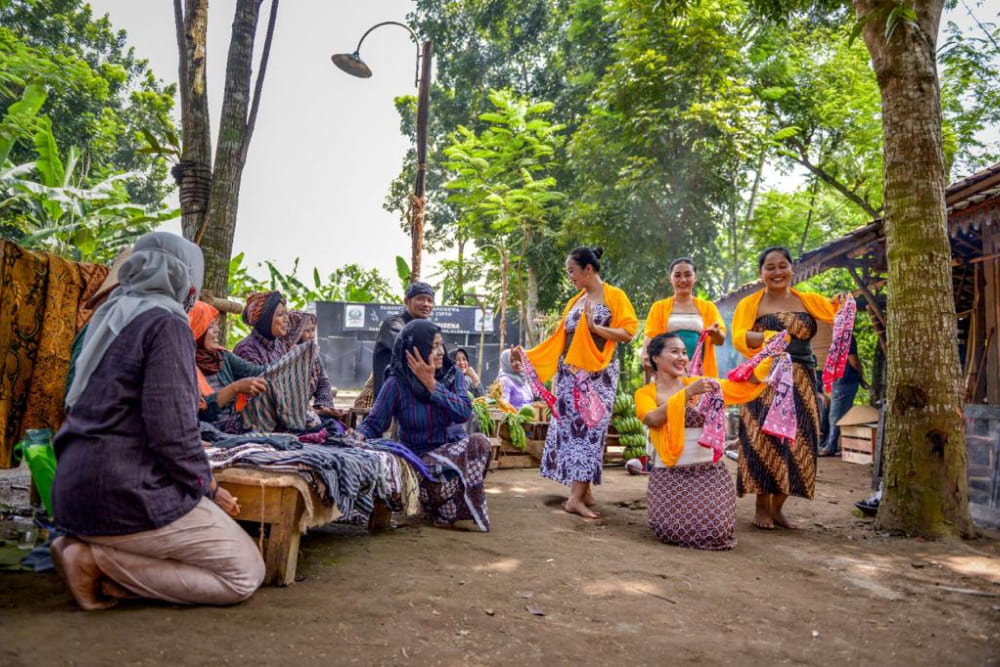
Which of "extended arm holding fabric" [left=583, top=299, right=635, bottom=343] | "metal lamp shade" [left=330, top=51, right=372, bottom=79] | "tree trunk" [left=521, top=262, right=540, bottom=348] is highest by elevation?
"metal lamp shade" [left=330, top=51, right=372, bottom=79]

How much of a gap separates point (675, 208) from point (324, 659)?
1251 cm

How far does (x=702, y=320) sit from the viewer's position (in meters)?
5.24

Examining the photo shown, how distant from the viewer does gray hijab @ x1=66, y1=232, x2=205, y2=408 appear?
246cm

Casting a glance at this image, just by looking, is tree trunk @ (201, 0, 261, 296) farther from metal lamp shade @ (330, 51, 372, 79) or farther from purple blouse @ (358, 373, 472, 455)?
metal lamp shade @ (330, 51, 372, 79)

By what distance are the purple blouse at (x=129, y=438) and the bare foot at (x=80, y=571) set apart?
0.06 meters

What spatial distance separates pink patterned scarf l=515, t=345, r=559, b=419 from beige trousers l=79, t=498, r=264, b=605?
114 inches

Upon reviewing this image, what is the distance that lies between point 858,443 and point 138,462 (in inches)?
347

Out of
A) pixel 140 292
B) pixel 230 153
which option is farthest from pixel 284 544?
pixel 230 153

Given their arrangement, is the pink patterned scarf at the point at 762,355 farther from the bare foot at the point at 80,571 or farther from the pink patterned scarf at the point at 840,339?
the bare foot at the point at 80,571

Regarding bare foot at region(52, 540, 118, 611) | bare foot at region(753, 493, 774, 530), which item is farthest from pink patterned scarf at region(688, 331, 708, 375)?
bare foot at region(52, 540, 118, 611)

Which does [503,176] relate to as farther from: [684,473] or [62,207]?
[684,473]

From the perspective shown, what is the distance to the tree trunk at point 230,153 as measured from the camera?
16.0ft

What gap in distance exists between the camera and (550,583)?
127 inches

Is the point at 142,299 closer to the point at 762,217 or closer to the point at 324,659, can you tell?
the point at 324,659
